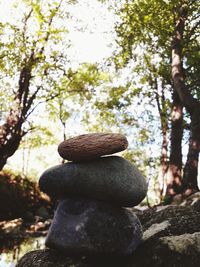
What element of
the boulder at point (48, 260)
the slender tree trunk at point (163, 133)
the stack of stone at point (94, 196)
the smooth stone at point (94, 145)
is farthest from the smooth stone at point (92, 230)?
the slender tree trunk at point (163, 133)

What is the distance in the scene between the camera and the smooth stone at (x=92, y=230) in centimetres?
527

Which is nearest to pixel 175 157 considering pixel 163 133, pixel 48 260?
pixel 163 133

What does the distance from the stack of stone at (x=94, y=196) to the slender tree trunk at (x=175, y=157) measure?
971 cm

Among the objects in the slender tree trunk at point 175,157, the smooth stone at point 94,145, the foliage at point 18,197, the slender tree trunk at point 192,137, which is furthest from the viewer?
the foliage at point 18,197

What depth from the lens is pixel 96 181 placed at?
5.49 metres

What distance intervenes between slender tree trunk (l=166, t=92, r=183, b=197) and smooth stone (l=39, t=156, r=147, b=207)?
31.9 ft

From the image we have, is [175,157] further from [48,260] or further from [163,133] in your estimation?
[48,260]

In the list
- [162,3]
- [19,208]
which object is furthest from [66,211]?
[19,208]

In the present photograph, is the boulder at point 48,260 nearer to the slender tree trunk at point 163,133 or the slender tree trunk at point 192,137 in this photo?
the slender tree trunk at point 192,137

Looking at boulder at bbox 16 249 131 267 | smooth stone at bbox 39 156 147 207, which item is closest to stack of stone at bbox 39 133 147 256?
smooth stone at bbox 39 156 147 207

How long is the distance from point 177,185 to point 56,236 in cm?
1073

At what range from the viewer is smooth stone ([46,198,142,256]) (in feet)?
17.3

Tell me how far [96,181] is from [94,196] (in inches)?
11.1

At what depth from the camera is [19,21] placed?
64.2 feet
